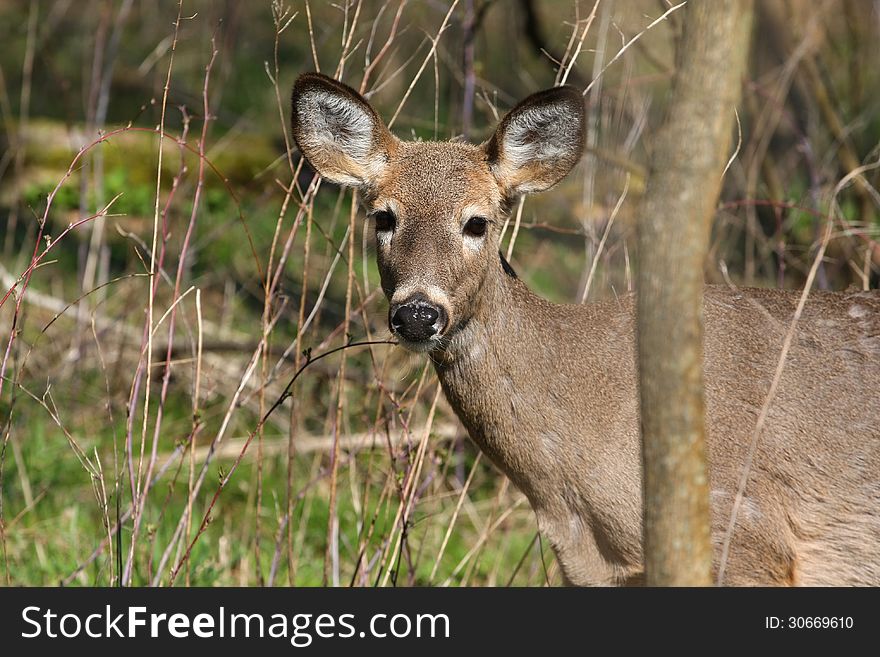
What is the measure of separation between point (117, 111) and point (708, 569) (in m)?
9.27

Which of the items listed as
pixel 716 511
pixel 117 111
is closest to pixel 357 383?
pixel 716 511

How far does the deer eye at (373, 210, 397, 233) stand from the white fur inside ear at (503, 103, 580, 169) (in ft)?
1.53

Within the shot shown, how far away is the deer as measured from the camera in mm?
3910

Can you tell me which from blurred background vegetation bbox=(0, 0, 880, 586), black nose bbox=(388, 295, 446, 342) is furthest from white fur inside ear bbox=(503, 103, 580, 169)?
black nose bbox=(388, 295, 446, 342)

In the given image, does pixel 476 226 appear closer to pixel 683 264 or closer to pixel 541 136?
pixel 541 136

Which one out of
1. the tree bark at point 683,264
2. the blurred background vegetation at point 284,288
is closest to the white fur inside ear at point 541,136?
the blurred background vegetation at point 284,288

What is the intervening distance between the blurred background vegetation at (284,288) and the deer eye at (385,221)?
0.29m

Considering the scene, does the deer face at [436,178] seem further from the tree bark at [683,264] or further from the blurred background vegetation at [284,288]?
the tree bark at [683,264]

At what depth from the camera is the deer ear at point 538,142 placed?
13.3ft

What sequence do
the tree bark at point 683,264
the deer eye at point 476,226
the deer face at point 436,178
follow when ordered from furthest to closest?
the deer eye at point 476,226
the deer face at point 436,178
the tree bark at point 683,264

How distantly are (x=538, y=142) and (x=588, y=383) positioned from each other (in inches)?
33.0

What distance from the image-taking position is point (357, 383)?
20.1 ft

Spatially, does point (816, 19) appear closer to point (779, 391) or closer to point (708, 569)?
point (779, 391)

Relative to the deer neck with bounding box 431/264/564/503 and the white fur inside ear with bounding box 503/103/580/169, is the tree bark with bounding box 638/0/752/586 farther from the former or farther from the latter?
the white fur inside ear with bounding box 503/103/580/169
